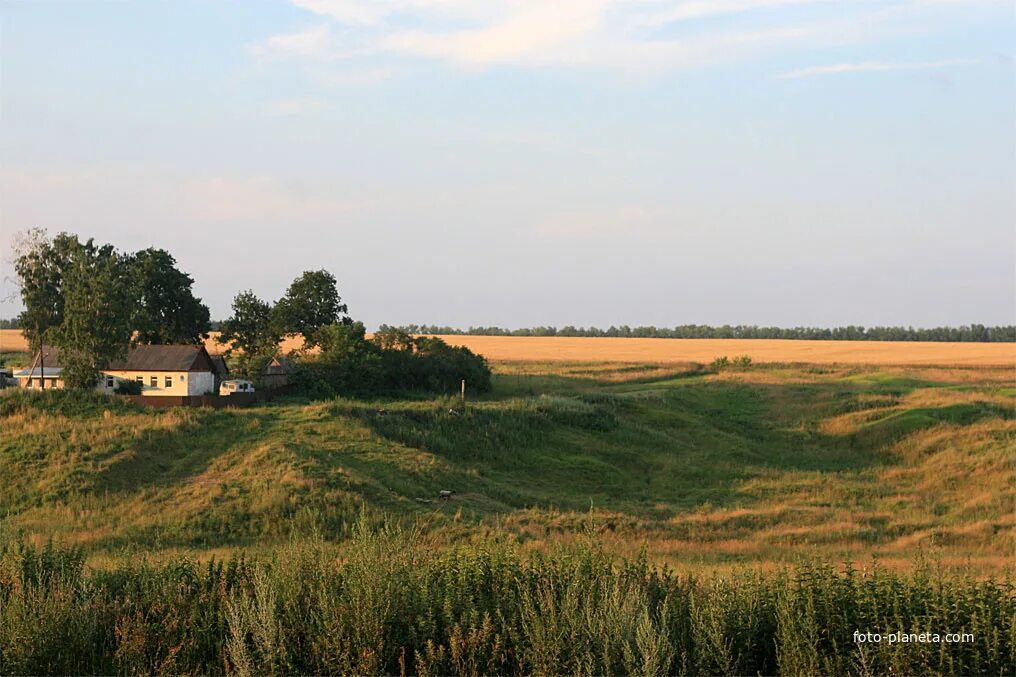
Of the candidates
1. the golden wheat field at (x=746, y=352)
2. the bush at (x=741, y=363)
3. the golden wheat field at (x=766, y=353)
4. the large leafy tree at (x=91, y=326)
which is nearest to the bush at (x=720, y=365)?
the bush at (x=741, y=363)

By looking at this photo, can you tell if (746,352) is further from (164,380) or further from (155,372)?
(155,372)

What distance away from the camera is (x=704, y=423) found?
156ft

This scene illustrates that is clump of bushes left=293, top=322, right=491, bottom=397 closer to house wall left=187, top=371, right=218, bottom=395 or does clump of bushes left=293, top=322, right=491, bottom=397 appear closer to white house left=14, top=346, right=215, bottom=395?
house wall left=187, top=371, right=218, bottom=395

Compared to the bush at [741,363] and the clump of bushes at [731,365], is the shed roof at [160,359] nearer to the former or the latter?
the clump of bushes at [731,365]

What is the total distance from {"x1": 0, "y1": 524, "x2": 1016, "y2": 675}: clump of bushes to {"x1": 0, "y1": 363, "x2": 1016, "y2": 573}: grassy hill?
4.81m

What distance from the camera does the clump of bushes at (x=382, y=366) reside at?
Answer: 5153 cm

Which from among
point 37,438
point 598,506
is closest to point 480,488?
point 598,506

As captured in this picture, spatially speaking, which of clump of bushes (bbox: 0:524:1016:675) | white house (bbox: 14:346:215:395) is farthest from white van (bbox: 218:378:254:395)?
clump of bushes (bbox: 0:524:1016:675)

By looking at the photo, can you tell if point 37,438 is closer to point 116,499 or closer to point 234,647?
point 116,499

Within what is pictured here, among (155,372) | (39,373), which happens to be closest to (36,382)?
(39,373)

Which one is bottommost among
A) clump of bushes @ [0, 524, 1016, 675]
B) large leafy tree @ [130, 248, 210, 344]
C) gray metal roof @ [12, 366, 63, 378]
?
clump of bushes @ [0, 524, 1016, 675]

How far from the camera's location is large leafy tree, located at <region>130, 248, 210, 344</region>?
184 ft

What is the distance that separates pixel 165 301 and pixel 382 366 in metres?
15.2

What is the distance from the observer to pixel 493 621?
9.41 metres
